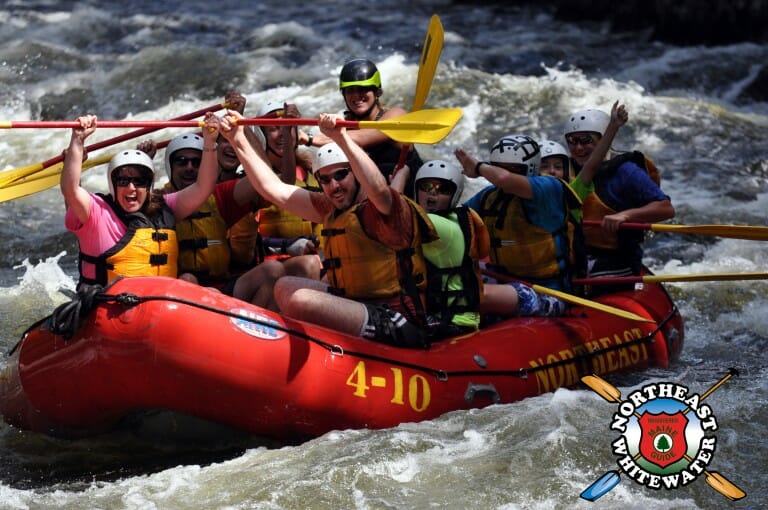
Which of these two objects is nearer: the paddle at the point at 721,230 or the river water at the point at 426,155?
the river water at the point at 426,155

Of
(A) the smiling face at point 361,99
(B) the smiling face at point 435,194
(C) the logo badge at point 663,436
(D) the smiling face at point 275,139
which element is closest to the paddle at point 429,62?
(A) the smiling face at point 361,99

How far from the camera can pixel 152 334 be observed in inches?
190

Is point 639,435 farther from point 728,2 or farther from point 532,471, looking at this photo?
point 728,2

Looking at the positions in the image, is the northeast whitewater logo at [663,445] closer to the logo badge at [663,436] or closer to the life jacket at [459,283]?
the logo badge at [663,436]

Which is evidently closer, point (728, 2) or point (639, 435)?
point (639, 435)

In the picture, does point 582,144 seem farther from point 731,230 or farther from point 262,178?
point 262,178

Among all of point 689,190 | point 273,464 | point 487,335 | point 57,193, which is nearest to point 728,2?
point 689,190

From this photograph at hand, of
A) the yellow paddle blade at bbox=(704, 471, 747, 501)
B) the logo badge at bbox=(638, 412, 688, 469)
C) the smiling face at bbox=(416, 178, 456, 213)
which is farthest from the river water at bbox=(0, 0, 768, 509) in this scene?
the smiling face at bbox=(416, 178, 456, 213)

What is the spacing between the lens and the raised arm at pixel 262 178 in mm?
5242

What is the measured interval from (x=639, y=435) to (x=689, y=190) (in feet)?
23.2

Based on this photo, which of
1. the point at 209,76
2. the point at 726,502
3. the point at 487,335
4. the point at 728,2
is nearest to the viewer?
the point at 726,502

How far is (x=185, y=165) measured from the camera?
613 cm

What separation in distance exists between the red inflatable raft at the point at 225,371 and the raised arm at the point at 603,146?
4.59ft

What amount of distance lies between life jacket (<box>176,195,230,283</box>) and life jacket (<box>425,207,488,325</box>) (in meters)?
1.07
